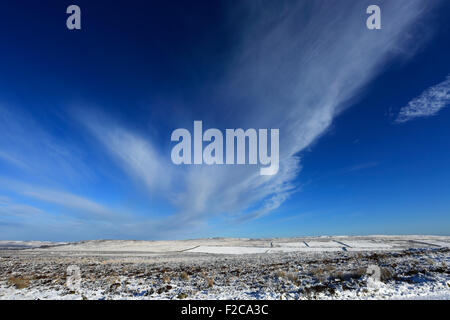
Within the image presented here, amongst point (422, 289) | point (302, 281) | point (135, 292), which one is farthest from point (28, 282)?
point (422, 289)

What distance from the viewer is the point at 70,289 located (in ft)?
37.3

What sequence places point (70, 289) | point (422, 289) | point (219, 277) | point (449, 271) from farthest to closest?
point (219, 277)
point (449, 271)
point (70, 289)
point (422, 289)

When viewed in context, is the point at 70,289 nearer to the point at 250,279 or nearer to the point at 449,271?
the point at 250,279

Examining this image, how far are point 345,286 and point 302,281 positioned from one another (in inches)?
90.6
